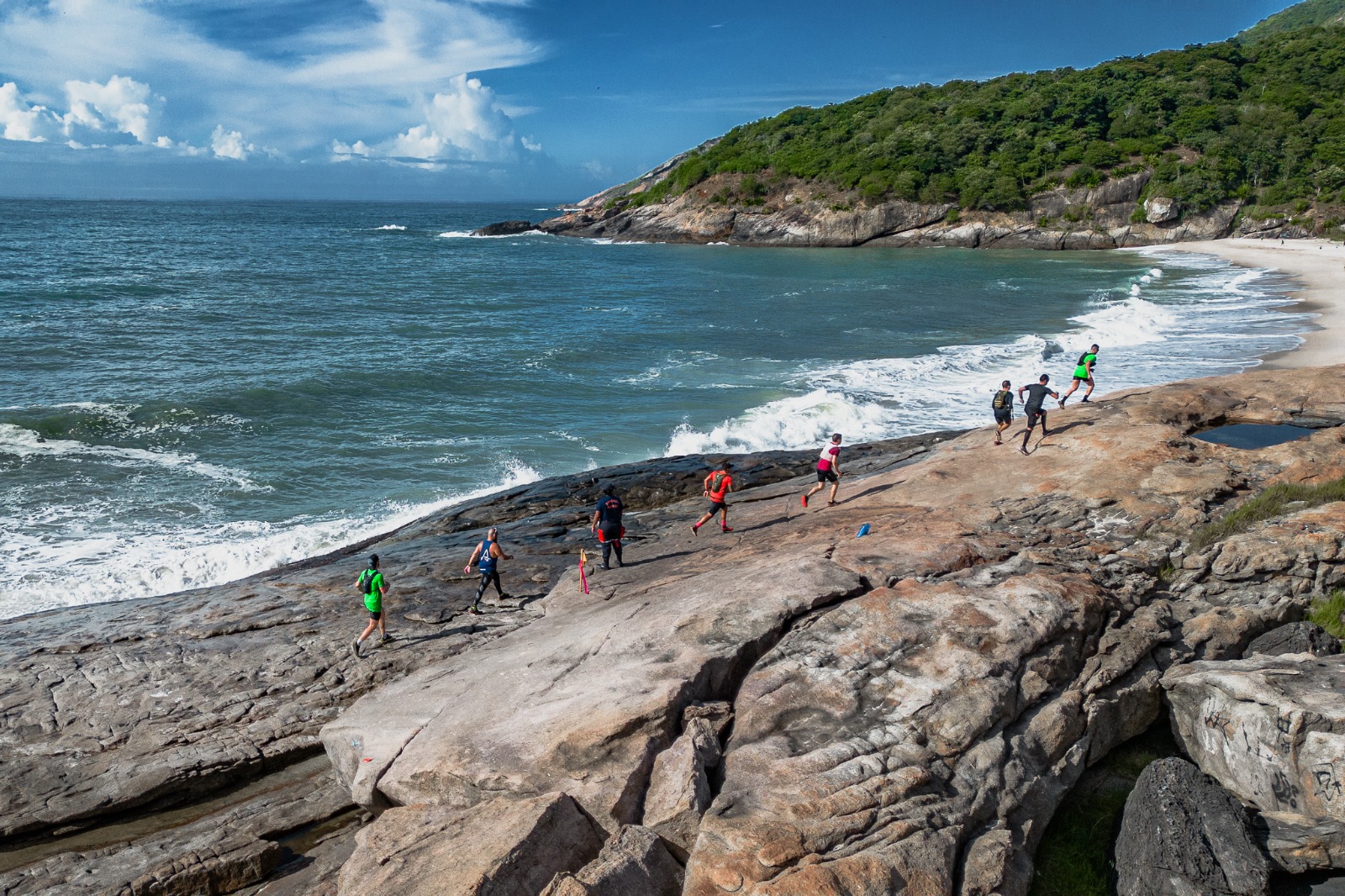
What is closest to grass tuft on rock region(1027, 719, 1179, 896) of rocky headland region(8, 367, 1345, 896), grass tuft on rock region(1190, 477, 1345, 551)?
rocky headland region(8, 367, 1345, 896)

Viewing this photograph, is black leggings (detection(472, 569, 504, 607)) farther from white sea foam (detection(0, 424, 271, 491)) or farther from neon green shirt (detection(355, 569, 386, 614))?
white sea foam (detection(0, 424, 271, 491))

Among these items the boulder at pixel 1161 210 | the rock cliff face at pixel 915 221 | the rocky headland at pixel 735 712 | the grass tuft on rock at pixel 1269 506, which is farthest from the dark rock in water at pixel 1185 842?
the boulder at pixel 1161 210

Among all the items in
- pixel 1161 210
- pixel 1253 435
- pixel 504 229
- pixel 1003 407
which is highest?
pixel 1161 210

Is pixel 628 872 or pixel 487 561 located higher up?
pixel 487 561

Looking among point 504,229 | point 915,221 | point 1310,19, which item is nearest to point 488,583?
point 915,221

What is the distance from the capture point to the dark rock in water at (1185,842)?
6.50m

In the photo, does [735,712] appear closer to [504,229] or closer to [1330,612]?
[1330,612]

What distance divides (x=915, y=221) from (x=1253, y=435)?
80561 millimetres

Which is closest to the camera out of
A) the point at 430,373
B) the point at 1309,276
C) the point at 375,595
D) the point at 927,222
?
the point at 375,595

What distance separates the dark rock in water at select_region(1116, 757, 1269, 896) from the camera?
6.50 m

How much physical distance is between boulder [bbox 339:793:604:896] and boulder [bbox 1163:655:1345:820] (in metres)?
5.90

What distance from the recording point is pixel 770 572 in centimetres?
984

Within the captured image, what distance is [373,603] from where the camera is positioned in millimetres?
11195

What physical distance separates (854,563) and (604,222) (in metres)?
108
